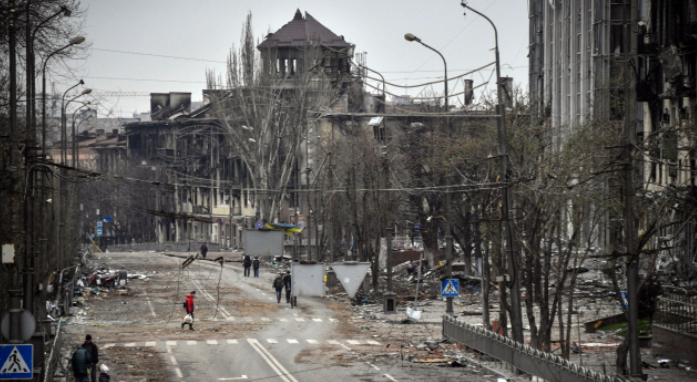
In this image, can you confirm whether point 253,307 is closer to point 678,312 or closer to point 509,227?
point 678,312

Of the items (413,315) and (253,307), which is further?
(253,307)

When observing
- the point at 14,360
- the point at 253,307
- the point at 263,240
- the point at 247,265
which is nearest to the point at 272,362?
the point at 263,240

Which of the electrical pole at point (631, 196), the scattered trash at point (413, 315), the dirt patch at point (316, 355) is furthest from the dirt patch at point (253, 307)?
the electrical pole at point (631, 196)

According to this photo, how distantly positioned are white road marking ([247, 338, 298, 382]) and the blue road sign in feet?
25.4

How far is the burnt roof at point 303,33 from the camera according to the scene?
98306mm

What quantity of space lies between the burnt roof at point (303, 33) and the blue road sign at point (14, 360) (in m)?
79.7

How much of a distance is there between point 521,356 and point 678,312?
196 inches

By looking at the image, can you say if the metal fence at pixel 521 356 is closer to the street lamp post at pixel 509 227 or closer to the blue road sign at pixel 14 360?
the street lamp post at pixel 509 227

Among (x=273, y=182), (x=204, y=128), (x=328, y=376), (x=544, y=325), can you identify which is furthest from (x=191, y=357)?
(x=204, y=128)

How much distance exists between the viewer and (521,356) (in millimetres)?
22953

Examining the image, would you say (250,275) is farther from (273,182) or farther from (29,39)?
(29,39)

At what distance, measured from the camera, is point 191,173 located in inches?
4491

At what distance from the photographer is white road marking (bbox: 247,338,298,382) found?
24125 mm

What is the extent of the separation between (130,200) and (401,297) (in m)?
72.0
